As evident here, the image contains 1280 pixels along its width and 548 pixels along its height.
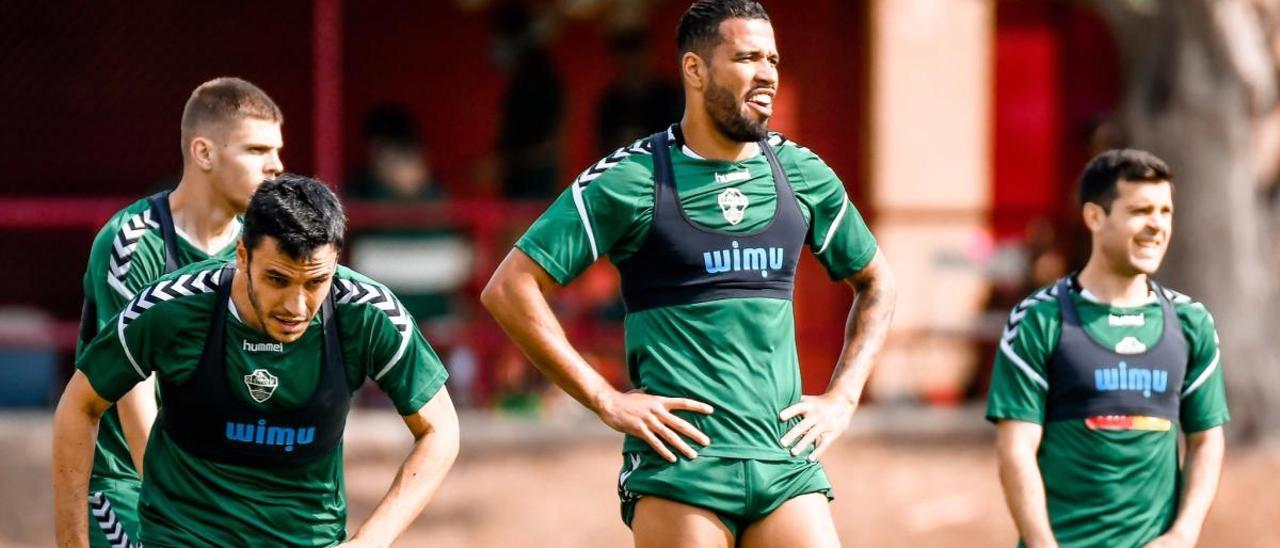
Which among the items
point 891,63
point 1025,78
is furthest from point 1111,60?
point 891,63

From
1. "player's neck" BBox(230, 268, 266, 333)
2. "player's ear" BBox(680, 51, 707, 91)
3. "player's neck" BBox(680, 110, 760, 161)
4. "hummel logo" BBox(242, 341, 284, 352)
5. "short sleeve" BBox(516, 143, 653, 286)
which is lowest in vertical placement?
"hummel logo" BBox(242, 341, 284, 352)

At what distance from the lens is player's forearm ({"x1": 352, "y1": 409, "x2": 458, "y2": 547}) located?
5.23 metres

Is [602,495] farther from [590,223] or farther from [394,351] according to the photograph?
[394,351]

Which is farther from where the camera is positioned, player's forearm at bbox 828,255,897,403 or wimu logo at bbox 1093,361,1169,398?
wimu logo at bbox 1093,361,1169,398

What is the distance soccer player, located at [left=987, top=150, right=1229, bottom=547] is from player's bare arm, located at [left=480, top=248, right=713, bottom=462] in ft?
4.65

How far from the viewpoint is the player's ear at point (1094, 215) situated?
6680 mm

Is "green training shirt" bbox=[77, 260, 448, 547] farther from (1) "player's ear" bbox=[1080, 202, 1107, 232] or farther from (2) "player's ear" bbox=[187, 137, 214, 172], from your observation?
(1) "player's ear" bbox=[1080, 202, 1107, 232]

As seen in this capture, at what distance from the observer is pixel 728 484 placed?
18.3 feet

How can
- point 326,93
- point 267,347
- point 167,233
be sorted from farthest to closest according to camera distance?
point 326,93 → point 167,233 → point 267,347

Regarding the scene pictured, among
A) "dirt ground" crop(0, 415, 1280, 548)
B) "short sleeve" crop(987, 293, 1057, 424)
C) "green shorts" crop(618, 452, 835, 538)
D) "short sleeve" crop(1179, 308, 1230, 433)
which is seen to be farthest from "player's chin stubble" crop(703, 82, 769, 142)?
"dirt ground" crop(0, 415, 1280, 548)

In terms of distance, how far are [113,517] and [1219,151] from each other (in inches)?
318

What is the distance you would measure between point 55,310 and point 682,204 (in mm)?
8352

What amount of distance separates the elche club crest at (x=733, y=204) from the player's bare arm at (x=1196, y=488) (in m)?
1.88

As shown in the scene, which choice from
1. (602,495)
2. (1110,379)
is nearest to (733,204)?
(1110,379)
